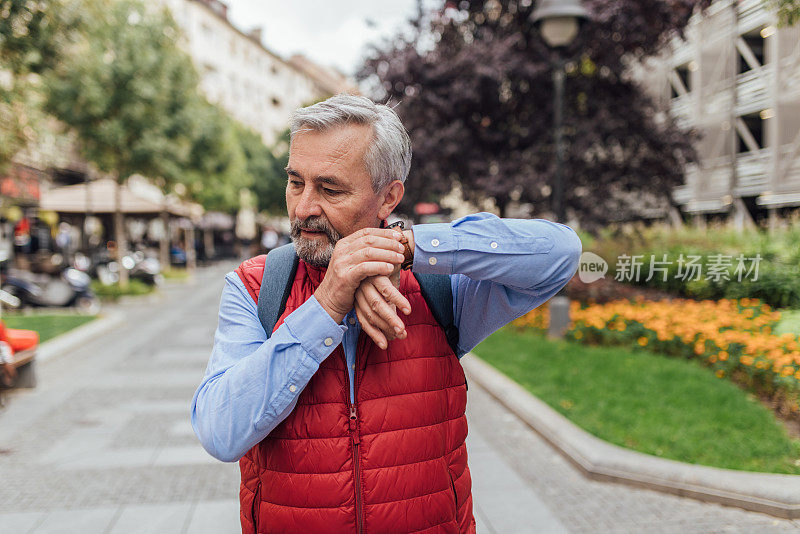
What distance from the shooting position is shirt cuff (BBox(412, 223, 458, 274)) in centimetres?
128

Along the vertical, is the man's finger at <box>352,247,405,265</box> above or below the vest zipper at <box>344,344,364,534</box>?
above

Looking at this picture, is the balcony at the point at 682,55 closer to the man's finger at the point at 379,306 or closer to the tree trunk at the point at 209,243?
the man's finger at the point at 379,306

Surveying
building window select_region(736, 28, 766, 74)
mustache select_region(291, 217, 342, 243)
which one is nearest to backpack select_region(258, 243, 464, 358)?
mustache select_region(291, 217, 342, 243)

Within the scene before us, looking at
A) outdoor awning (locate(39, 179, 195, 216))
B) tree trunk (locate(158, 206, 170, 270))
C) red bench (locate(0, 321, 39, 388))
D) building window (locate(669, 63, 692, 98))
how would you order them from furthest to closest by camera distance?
tree trunk (locate(158, 206, 170, 270))
building window (locate(669, 63, 692, 98))
outdoor awning (locate(39, 179, 195, 216))
red bench (locate(0, 321, 39, 388))

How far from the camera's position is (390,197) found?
1475 millimetres

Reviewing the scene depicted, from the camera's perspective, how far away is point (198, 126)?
55.1 feet

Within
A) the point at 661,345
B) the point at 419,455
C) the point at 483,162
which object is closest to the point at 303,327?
the point at 419,455

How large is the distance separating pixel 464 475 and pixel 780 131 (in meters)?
11.0

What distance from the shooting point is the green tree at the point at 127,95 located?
14.2 metres

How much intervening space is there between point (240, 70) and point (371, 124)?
50.2 m

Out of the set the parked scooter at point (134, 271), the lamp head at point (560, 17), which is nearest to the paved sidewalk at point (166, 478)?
the lamp head at point (560, 17)

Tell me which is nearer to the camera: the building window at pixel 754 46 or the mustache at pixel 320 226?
the mustache at pixel 320 226

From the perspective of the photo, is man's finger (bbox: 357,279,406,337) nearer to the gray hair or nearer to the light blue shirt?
the light blue shirt

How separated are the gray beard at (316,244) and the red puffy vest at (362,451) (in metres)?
0.08
